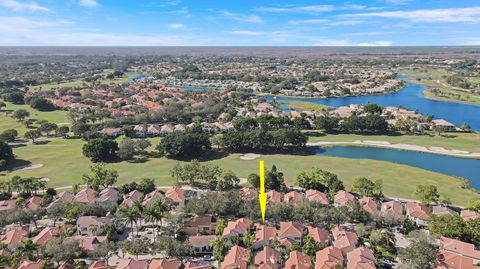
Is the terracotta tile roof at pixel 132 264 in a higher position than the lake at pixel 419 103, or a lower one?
higher

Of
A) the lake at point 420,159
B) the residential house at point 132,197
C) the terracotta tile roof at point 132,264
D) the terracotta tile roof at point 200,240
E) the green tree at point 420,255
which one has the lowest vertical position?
the lake at point 420,159

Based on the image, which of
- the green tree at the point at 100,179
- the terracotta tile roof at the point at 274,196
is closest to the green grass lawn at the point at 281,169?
the green tree at the point at 100,179

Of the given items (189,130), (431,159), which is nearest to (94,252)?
(189,130)

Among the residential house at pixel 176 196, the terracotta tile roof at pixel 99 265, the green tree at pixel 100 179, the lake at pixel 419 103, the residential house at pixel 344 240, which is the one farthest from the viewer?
the lake at pixel 419 103

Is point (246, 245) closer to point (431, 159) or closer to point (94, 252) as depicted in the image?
point (94, 252)

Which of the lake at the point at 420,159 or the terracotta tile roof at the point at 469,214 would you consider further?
the lake at the point at 420,159

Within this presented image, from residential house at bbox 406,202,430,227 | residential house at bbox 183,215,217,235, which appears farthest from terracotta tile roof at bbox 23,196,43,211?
residential house at bbox 406,202,430,227

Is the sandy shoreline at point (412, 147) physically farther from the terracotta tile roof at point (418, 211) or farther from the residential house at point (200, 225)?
the residential house at point (200, 225)
